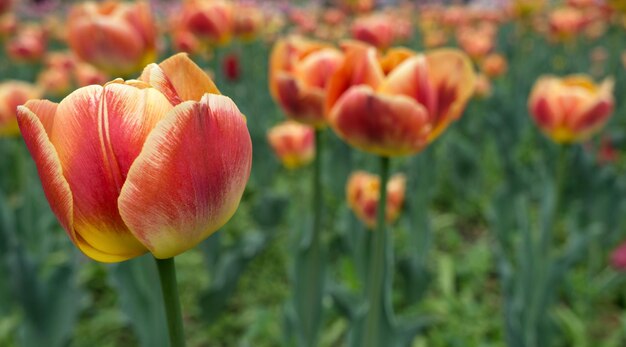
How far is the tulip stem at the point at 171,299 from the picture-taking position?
0.35 meters

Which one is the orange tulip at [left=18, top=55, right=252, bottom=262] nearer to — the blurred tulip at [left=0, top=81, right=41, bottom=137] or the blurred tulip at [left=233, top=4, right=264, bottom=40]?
the blurred tulip at [left=0, top=81, right=41, bottom=137]

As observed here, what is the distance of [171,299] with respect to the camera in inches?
14.1

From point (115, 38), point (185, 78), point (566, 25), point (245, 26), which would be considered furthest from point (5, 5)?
point (566, 25)

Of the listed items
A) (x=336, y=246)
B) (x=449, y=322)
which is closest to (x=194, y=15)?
(x=336, y=246)

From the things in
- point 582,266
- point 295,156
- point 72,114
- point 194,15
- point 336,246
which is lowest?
point 582,266

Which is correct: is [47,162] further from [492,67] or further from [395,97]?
[492,67]

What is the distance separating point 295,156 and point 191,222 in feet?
4.91

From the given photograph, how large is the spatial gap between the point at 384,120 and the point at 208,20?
116 cm

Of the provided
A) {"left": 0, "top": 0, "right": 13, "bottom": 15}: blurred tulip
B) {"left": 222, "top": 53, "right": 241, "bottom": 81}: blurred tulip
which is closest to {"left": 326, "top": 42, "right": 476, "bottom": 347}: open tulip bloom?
{"left": 222, "top": 53, "right": 241, "bottom": 81}: blurred tulip

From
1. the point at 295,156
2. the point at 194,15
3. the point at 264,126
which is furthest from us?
the point at 264,126

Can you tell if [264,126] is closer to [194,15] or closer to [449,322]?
[194,15]

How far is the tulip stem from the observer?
355 mm

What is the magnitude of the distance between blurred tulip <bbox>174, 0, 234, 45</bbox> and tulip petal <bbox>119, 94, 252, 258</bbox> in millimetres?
1459

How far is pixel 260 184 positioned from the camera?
2416 millimetres
